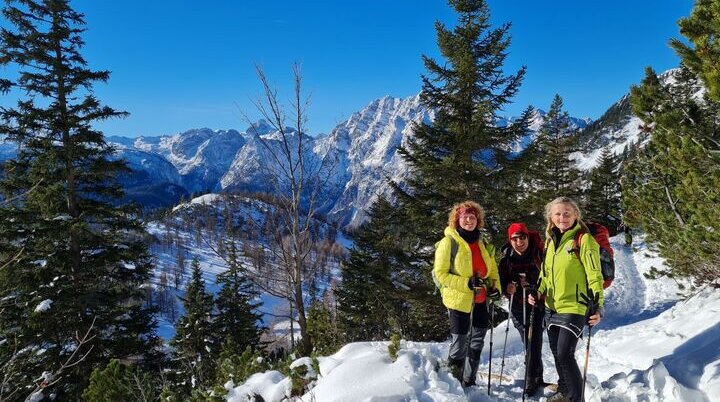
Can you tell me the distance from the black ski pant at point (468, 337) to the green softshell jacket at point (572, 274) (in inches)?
31.7

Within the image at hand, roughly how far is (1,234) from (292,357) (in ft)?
32.3

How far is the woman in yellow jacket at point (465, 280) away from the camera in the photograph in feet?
14.3

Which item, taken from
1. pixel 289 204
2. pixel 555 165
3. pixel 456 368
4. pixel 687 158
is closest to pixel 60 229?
pixel 289 204

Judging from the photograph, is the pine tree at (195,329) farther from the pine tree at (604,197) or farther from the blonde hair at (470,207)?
the pine tree at (604,197)

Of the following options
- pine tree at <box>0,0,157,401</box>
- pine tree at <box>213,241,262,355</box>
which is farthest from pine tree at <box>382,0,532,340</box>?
pine tree at <box>213,241,262,355</box>

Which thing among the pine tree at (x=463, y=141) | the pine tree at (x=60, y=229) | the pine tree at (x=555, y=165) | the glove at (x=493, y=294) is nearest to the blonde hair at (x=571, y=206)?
the glove at (x=493, y=294)

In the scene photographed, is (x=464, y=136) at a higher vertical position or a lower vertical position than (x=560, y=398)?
higher

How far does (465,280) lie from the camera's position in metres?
4.33

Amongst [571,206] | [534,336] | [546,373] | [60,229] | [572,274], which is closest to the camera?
[572,274]

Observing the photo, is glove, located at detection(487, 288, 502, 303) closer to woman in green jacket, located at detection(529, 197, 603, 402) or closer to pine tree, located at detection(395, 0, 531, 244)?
woman in green jacket, located at detection(529, 197, 603, 402)

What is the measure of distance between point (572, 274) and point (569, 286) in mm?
123

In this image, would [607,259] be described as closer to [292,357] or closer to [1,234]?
[292,357]

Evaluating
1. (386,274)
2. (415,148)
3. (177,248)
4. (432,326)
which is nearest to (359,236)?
(386,274)

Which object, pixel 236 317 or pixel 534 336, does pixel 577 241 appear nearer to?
pixel 534 336
